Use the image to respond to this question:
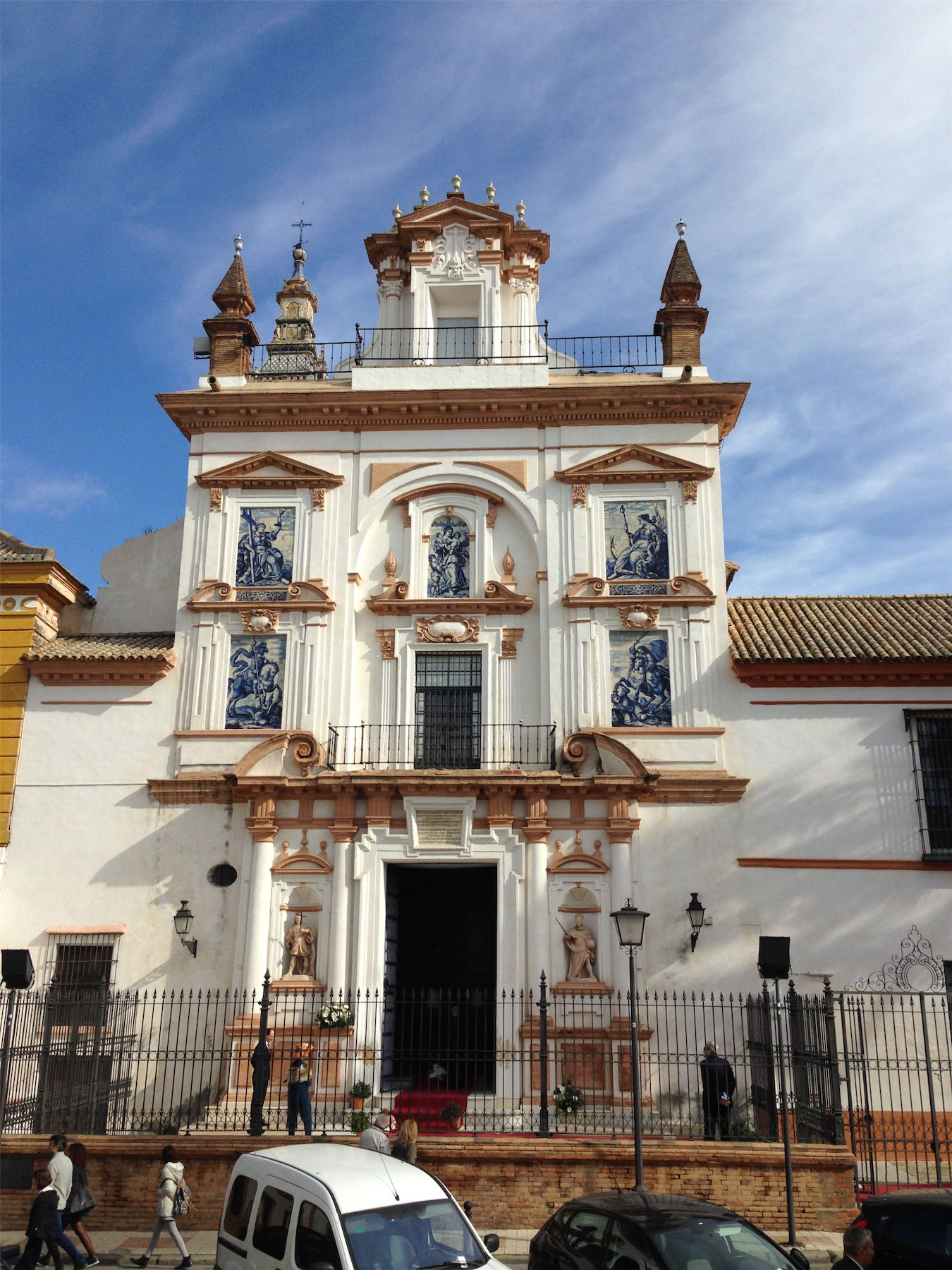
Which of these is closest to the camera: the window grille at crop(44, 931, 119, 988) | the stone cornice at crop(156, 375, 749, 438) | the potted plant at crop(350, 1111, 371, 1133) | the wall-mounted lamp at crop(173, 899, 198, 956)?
the potted plant at crop(350, 1111, 371, 1133)

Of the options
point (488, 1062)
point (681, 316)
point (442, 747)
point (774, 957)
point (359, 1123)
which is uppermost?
point (681, 316)

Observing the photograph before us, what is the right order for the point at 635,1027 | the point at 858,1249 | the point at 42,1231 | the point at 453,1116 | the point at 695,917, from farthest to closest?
the point at 695,917, the point at 453,1116, the point at 635,1027, the point at 42,1231, the point at 858,1249

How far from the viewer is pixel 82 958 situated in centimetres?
1806

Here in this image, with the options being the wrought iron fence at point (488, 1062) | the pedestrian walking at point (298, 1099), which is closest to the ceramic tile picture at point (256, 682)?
the wrought iron fence at point (488, 1062)

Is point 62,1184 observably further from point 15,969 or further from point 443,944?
point 443,944

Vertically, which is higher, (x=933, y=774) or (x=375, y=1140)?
(x=933, y=774)

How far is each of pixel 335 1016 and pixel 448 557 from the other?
7992 mm

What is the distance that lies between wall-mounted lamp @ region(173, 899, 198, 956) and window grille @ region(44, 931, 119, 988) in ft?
3.76

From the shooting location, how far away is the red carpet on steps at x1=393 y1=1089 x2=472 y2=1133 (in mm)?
15375

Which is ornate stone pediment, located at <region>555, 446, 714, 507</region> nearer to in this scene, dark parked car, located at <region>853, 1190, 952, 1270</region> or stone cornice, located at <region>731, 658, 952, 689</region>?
stone cornice, located at <region>731, 658, 952, 689</region>

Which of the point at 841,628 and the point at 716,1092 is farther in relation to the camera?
the point at 841,628

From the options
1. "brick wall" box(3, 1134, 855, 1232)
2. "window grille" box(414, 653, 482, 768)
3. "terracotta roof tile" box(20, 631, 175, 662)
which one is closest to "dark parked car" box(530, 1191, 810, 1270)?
"brick wall" box(3, 1134, 855, 1232)

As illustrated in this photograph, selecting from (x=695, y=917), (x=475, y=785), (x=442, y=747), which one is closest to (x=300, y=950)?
(x=475, y=785)

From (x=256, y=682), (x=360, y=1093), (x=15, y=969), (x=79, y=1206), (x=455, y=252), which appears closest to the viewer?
(x=79, y=1206)
